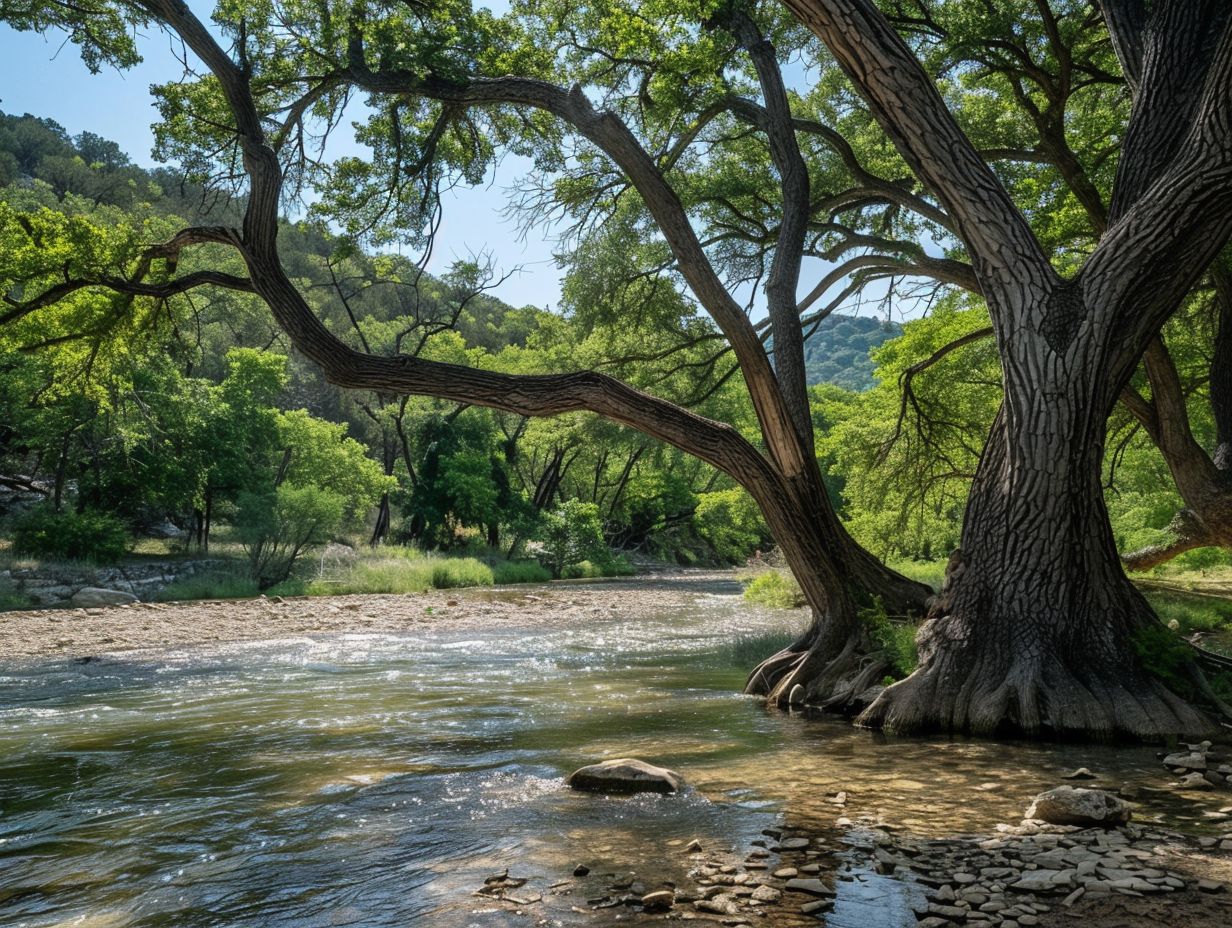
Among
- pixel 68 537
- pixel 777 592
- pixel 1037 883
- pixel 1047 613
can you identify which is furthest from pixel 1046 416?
pixel 68 537

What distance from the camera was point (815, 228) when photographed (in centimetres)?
1236

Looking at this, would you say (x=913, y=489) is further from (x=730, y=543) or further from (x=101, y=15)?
(x=730, y=543)

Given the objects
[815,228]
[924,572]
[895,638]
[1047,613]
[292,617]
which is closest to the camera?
[1047,613]

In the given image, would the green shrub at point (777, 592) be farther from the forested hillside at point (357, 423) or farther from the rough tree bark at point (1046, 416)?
the rough tree bark at point (1046, 416)

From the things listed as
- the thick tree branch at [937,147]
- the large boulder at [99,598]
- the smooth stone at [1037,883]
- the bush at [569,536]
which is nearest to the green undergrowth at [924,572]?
the thick tree branch at [937,147]

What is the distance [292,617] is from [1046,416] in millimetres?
15828

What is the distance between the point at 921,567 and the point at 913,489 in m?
7.64

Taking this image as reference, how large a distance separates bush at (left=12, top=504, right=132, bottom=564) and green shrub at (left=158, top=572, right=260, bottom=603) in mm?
2513

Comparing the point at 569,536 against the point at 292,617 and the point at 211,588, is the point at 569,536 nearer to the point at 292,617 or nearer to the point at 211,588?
the point at 211,588

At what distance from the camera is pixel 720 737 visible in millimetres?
6930

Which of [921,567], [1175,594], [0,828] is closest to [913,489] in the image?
[1175,594]

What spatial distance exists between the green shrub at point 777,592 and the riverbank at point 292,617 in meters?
2.22

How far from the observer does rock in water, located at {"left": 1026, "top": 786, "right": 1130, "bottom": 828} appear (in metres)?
4.18

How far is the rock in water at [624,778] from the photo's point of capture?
5.20 metres
